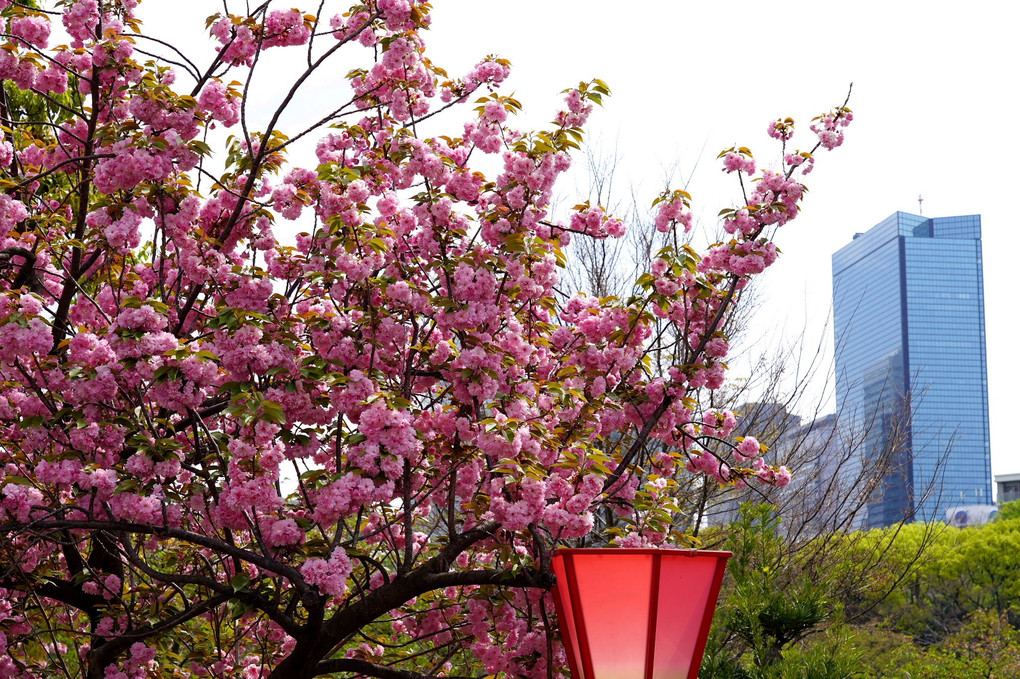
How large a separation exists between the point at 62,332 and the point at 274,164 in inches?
49.8

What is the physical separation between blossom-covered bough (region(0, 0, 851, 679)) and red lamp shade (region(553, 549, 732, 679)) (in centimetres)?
118

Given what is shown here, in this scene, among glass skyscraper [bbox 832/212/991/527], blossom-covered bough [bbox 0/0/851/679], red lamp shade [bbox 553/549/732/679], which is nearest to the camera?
red lamp shade [bbox 553/549/732/679]

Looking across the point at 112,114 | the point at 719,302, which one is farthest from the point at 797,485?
the point at 112,114

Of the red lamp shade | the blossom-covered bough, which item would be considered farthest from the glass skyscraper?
the red lamp shade

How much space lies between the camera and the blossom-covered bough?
3.61 meters

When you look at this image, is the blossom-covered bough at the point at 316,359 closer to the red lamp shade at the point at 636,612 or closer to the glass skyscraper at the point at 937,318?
the red lamp shade at the point at 636,612

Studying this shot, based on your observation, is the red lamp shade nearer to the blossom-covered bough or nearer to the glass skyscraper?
the blossom-covered bough

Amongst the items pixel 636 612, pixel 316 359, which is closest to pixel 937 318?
pixel 316 359

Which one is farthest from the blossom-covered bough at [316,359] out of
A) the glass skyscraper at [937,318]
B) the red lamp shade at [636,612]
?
the glass skyscraper at [937,318]

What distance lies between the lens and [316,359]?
3775 mm

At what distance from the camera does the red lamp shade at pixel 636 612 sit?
2316mm

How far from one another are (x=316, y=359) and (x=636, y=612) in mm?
1913

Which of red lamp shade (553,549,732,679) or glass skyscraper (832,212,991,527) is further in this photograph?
glass skyscraper (832,212,991,527)

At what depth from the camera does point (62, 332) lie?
4.36 metres
